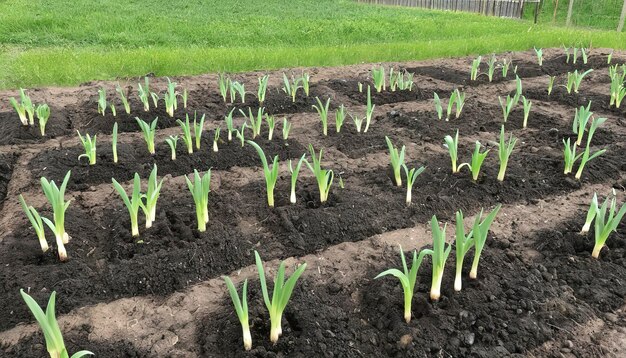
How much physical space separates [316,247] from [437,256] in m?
0.80

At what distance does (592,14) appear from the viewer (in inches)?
594

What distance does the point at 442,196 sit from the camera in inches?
122

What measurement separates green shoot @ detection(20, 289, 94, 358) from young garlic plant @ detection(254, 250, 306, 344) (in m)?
0.62

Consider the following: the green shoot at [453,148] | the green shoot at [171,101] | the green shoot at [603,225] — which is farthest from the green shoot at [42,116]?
the green shoot at [603,225]

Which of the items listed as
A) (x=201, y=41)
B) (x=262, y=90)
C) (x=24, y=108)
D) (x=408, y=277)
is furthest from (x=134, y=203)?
(x=201, y=41)

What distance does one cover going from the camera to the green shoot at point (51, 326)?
1.57 m

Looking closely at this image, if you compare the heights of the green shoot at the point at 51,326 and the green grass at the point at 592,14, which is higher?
the green shoot at the point at 51,326

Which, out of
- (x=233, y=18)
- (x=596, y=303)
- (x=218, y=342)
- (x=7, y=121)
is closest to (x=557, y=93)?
(x=596, y=303)

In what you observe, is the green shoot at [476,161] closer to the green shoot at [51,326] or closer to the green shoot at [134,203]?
the green shoot at [134,203]

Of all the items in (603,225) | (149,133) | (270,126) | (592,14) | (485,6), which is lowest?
(592,14)

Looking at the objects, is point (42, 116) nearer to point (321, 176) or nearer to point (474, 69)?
point (321, 176)

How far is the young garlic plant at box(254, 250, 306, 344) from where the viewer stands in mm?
1770

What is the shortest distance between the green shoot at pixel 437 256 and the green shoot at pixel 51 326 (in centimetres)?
133

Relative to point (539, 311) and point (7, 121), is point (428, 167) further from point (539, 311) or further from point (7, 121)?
point (7, 121)
